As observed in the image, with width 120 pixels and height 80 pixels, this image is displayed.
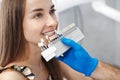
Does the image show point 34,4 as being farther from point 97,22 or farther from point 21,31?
point 97,22

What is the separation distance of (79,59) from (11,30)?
0.33m

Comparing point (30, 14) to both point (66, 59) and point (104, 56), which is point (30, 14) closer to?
point (66, 59)

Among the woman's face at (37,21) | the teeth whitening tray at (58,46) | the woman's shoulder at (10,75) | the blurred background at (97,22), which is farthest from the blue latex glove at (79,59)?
the blurred background at (97,22)

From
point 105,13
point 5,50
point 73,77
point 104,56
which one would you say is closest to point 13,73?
point 5,50

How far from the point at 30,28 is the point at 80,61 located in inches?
10.9

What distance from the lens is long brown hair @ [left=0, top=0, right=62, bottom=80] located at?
1.06 metres

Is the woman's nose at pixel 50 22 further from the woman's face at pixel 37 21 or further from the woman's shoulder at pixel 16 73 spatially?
the woman's shoulder at pixel 16 73

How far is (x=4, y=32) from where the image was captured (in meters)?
1.10

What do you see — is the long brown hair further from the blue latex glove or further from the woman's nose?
the blue latex glove

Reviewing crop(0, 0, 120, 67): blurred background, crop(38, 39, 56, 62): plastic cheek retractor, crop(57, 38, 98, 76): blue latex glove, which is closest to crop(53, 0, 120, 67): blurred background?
crop(0, 0, 120, 67): blurred background

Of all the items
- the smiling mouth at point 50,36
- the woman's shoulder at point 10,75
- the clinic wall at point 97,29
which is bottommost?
the clinic wall at point 97,29

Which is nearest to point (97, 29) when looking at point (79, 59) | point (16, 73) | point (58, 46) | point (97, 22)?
point (97, 22)

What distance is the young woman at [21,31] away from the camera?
3.49 ft

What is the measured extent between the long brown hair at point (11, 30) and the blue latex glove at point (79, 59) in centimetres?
21
